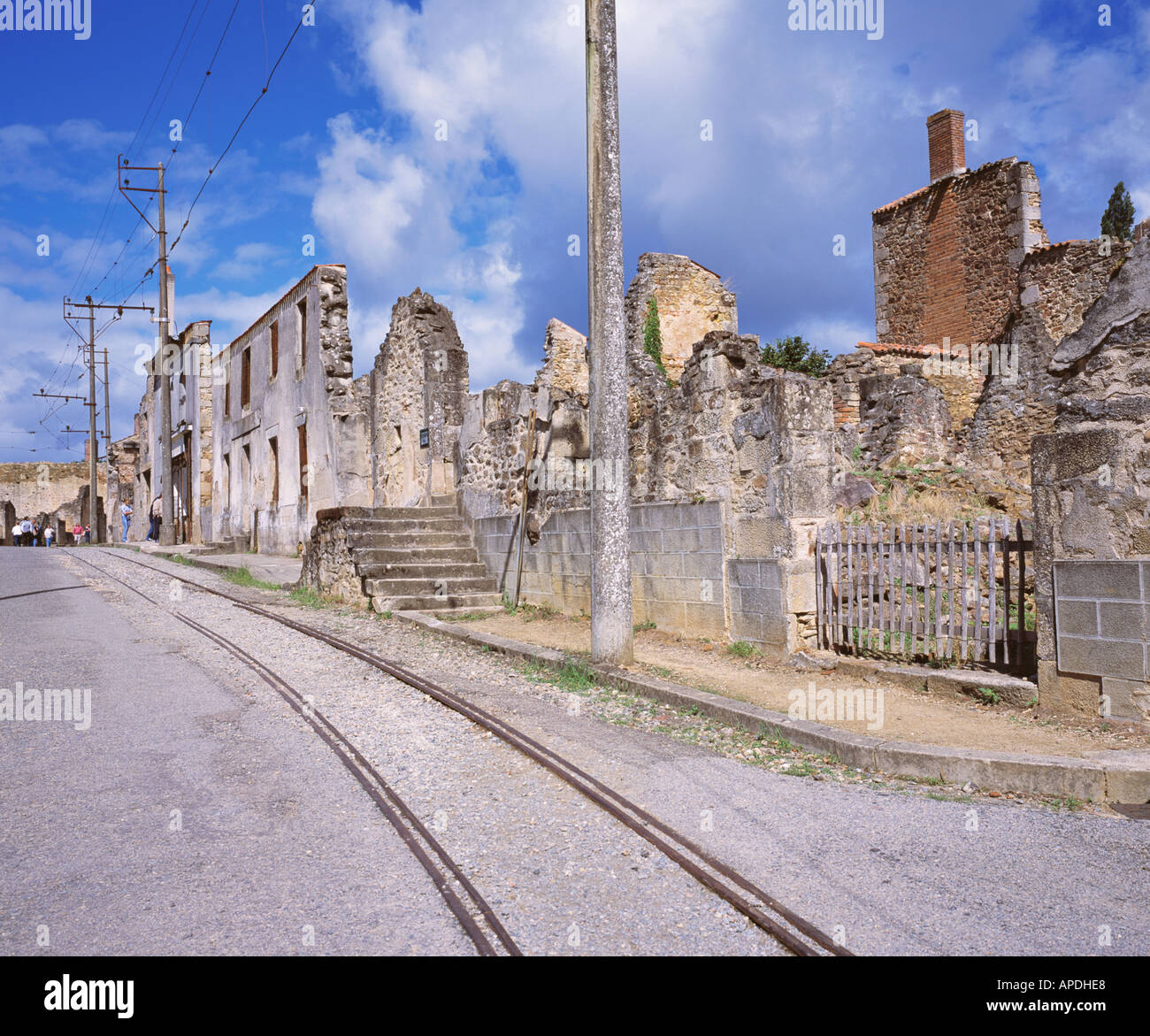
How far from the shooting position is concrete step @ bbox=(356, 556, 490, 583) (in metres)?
12.7

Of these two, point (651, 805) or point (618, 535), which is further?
point (618, 535)

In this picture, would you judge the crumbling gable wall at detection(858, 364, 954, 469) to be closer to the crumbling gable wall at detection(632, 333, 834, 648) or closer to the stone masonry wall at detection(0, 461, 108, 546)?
the crumbling gable wall at detection(632, 333, 834, 648)

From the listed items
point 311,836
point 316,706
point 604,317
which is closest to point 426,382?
point 604,317

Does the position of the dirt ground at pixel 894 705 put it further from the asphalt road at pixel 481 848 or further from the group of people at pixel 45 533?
the group of people at pixel 45 533

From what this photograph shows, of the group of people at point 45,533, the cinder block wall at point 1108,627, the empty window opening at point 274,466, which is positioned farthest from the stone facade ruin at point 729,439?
the group of people at point 45,533

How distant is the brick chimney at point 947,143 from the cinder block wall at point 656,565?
60.5 ft

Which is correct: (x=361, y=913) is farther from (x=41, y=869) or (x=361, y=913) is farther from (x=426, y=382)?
(x=426, y=382)

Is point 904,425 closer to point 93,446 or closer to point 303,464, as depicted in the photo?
point 303,464

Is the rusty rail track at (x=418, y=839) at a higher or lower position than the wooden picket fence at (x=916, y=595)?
lower

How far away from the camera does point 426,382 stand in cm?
1653

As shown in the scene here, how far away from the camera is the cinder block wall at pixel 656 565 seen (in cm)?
927

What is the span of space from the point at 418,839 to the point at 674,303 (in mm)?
22344

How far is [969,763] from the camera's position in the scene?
199 inches

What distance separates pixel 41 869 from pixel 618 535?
17.6 feet
